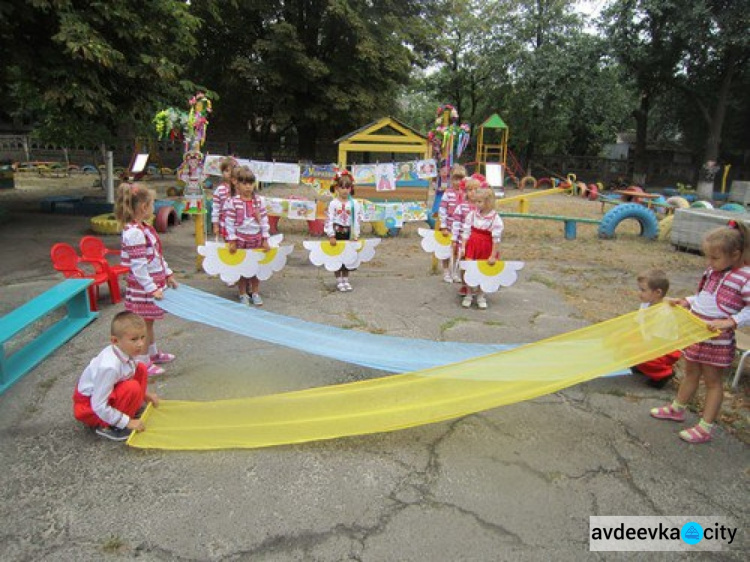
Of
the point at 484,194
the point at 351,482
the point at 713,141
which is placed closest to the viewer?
the point at 351,482

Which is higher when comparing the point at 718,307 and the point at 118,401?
the point at 718,307

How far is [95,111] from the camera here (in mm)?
8383

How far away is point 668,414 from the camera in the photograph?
353cm

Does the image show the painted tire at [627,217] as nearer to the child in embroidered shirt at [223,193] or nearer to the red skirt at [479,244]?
the red skirt at [479,244]

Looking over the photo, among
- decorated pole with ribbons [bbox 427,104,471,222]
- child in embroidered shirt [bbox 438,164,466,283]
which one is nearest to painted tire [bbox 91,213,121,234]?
child in embroidered shirt [bbox 438,164,466,283]

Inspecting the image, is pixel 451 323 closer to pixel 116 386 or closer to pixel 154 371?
pixel 154 371

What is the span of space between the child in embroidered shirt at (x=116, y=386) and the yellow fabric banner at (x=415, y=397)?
0.49 feet

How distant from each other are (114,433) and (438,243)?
4.83 metres

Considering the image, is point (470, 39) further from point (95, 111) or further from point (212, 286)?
point (212, 286)

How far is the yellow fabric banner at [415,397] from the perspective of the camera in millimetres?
2939

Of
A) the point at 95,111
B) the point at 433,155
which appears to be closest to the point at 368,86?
the point at 433,155

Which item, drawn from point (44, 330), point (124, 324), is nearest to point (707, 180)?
point (44, 330)

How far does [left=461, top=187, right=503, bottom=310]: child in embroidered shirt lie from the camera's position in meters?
5.57

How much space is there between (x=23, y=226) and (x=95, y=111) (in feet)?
11.2
